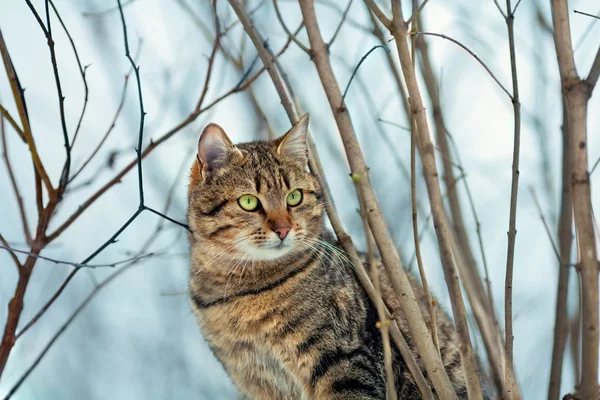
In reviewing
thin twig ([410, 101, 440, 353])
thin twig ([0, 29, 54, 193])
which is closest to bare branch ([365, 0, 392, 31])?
thin twig ([410, 101, 440, 353])

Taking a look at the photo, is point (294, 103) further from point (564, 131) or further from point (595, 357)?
point (595, 357)

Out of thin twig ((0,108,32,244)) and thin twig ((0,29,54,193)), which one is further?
thin twig ((0,108,32,244))

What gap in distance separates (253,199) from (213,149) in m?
0.38

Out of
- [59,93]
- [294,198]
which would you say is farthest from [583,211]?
[294,198]

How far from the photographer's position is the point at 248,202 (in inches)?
149

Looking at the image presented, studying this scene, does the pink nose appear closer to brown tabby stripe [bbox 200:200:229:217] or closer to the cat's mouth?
the cat's mouth

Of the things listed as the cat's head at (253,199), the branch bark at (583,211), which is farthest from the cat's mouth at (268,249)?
the branch bark at (583,211)

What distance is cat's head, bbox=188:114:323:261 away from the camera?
3.65 metres

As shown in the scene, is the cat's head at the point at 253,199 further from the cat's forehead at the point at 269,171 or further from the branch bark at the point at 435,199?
the branch bark at the point at 435,199

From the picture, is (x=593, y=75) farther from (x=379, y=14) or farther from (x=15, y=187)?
(x=15, y=187)

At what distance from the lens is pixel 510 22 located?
238 centimetres

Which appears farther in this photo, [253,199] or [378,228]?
[253,199]

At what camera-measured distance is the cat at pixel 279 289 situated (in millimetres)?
3486

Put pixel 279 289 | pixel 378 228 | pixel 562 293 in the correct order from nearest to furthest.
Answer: pixel 378 228 → pixel 562 293 → pixel 279 289
